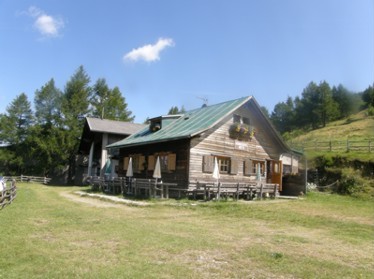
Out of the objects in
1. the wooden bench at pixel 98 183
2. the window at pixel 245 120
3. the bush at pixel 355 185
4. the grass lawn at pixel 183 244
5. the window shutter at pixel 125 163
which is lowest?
the grass lawn at pixel 183 244

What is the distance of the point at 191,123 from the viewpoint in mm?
23719

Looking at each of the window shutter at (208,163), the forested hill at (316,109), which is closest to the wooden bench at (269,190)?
the window shutter at (208,163)

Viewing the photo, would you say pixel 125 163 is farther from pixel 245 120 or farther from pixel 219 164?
pixel 245 120

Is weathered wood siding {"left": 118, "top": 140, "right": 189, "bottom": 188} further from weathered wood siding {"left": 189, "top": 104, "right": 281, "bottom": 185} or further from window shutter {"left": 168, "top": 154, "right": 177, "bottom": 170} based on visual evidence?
weathered wood siding {"left": 189, "top": 104, "right": 281, "bottom": 185}

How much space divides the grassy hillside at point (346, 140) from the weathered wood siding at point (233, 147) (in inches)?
251

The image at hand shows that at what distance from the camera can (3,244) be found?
8109 mm

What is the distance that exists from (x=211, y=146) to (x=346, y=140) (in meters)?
19.3

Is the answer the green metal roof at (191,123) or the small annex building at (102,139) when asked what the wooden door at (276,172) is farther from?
the small annex building at (102,139)

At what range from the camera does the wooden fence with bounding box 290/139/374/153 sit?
2957 centimetres

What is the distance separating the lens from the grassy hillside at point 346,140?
29.0 meters

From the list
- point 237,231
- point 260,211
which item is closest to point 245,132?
point 260,211

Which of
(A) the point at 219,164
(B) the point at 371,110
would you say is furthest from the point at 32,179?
(B) the point at 371,110

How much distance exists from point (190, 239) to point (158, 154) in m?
14.1

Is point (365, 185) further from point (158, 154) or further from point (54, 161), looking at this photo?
point (54, 161)
